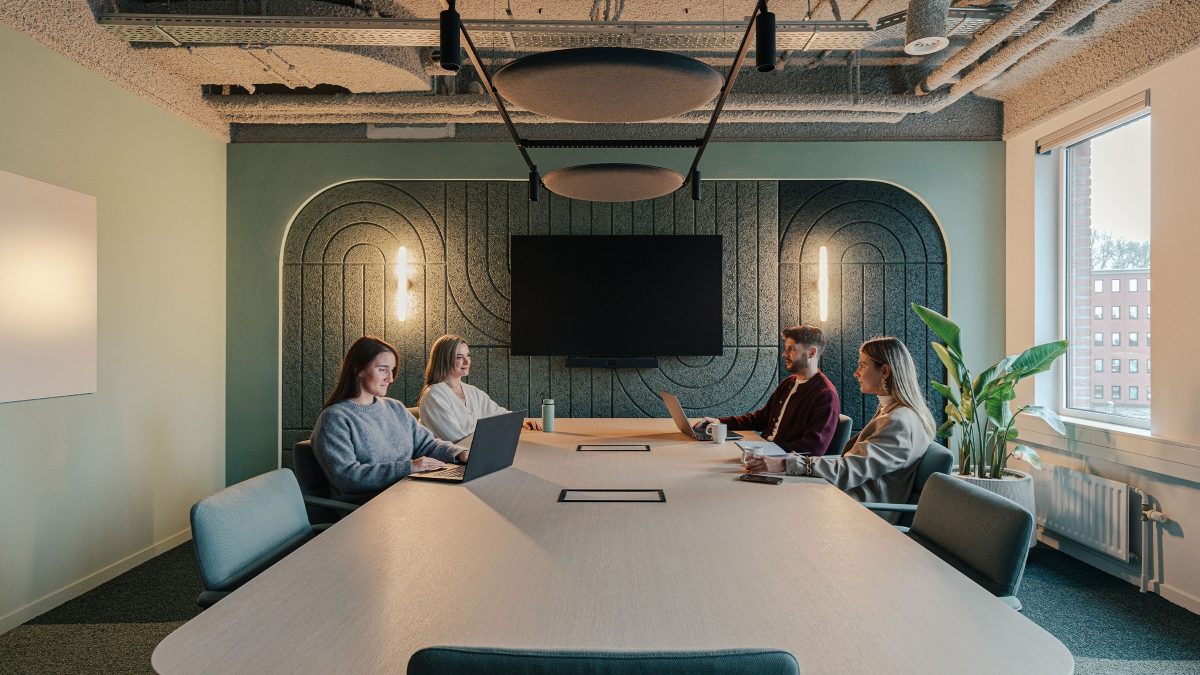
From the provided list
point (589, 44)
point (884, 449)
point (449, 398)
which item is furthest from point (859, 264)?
point (449, 398)

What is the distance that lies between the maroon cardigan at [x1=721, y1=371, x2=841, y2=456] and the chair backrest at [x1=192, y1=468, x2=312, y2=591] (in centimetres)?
226

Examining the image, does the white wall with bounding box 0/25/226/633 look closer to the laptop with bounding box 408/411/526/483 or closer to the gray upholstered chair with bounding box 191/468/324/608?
the gray upholstered chair with bounding box 191/468/324/608

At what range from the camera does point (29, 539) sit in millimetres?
3387

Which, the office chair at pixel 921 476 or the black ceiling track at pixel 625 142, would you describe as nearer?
the black ceiling track at pixel 625 142

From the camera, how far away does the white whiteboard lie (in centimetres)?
319

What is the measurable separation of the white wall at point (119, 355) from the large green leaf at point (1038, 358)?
4887 millimetres

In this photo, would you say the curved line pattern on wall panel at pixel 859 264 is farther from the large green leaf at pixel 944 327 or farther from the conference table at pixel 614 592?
the conference table at pixel 614 592

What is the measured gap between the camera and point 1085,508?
4012 mm

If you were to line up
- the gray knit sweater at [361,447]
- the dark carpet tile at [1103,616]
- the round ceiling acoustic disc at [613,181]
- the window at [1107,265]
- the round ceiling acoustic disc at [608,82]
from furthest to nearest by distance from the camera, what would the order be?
the window at [1107,265], the dark carpet tile at [1103,616], the round ceiling acoustic disc at [613,181], the gray knit sweater at [361,447], the round ceiling acoustic disc at [608,82]

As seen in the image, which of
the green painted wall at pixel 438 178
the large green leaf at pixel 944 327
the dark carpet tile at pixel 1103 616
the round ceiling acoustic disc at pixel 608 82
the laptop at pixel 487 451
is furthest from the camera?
the green painted wall at pixel 438 178

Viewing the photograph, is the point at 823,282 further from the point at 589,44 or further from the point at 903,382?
the point at 903,382

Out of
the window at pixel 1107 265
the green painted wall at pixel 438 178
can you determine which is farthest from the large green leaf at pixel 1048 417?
the green painted wall at pixel 438 178

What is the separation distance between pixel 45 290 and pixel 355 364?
1.71m

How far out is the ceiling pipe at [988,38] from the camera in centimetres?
335
